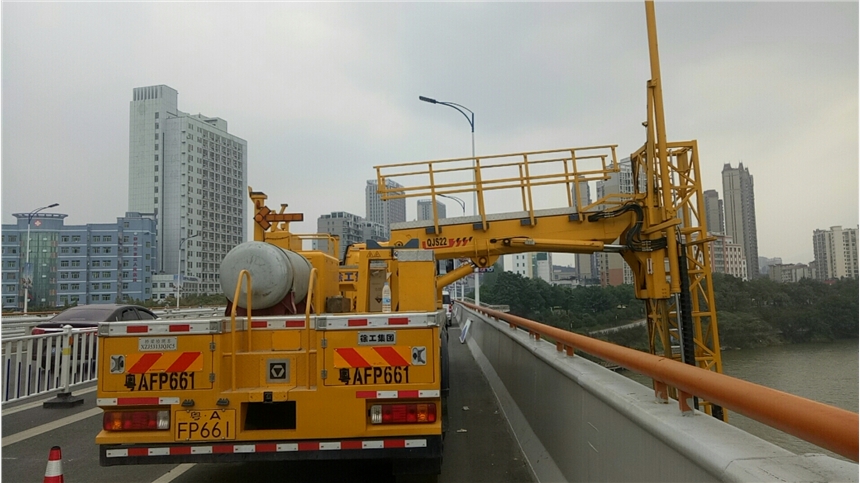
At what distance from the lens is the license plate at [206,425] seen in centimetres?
456

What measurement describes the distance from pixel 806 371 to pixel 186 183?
284 ft

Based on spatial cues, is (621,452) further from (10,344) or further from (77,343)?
(77,343)

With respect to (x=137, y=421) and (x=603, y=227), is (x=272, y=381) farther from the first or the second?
(x=603, y=227)

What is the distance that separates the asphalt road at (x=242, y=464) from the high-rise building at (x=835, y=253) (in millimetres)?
4080

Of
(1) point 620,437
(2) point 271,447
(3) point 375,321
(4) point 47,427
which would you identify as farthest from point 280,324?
(4) point 47,427

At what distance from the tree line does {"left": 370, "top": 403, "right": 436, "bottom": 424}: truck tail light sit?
162 inches

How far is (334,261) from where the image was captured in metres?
7.47

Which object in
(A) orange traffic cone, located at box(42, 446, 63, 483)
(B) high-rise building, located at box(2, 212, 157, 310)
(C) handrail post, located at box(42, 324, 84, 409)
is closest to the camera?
(A) orange traffic cone, located at box(42, 446, 63, 483)

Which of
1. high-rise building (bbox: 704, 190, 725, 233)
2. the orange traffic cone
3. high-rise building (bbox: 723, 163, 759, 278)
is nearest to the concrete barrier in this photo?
the orange traffic cone

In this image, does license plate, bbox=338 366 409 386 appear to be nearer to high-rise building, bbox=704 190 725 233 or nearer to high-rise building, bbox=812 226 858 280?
high-rise building, bbox=812 226 858 280

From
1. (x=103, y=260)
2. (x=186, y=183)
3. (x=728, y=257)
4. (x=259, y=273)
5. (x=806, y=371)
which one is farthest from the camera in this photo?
(x=186, y=183)

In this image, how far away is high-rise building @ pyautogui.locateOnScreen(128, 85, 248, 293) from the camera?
8162 cm

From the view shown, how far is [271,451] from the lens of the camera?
4574mm

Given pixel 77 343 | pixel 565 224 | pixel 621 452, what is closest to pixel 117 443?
pixel 621 452
